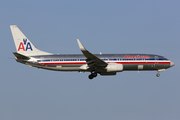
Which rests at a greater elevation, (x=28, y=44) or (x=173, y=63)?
(x=28, y=44)

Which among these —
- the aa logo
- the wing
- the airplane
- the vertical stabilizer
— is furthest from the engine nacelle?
the aa logo

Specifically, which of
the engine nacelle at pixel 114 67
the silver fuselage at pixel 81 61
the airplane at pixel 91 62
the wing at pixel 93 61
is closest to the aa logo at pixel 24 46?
the airplane at pixel 91 62

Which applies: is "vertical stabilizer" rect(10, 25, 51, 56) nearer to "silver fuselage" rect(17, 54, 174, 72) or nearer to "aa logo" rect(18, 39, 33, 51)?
"aa logo" rect(18, 39, 33, 51)

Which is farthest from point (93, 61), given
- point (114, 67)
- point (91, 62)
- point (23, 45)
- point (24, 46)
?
point (23, 45)

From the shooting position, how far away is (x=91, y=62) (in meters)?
57.6

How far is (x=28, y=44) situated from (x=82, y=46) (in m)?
14.1

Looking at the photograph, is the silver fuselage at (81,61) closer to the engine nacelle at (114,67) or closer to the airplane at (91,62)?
the airplane at (91,62)

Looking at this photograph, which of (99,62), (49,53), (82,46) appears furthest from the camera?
(49,53)

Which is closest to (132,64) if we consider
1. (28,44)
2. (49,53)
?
(49,53)

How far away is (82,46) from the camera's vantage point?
5316 centimetres

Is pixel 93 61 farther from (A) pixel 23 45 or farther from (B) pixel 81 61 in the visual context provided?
(A) pixel 23 45

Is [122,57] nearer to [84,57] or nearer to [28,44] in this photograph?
[84,57]

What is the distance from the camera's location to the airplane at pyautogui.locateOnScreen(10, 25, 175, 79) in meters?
57.9

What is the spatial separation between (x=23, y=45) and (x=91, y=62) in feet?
46.3
